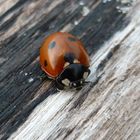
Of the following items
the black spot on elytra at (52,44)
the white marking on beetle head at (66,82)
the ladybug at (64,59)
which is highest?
the black spot on elytra at (52,44)

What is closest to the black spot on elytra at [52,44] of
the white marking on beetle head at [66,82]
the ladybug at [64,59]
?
the ladybug at [64,59]

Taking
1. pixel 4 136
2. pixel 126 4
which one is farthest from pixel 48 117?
pixel 126 4

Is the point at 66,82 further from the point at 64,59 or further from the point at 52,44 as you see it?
the point at 52,44

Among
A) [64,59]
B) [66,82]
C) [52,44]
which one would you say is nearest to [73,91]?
[66,82]

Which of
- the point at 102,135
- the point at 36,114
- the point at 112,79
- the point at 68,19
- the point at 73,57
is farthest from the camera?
the point at 68,19

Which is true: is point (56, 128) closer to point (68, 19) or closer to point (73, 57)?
point (73, 57)

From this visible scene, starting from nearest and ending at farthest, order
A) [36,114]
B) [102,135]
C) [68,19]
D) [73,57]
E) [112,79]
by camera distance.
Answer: [102,135]
[36,114]
[112,79]
[73,57]
[68,19]

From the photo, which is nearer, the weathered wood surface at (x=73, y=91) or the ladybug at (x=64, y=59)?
the weathered wood surface at (x=73, y=91)

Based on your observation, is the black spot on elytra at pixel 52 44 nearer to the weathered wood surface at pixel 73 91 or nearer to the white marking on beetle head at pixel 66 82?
the weathered wood surface at pixel 73 91
